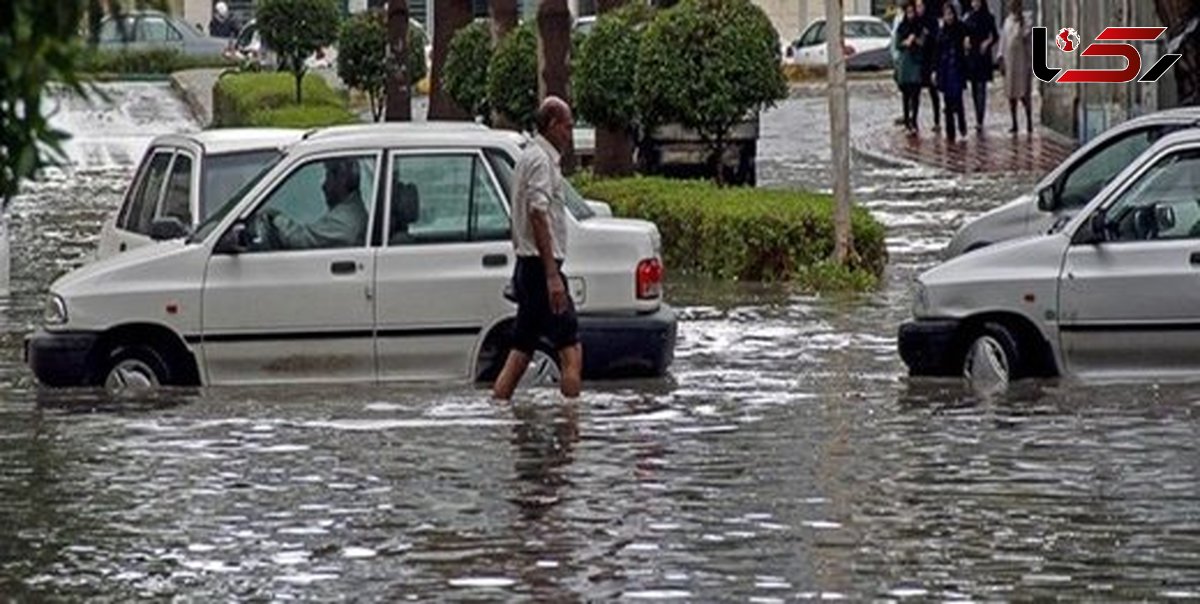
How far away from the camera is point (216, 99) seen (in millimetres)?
53188

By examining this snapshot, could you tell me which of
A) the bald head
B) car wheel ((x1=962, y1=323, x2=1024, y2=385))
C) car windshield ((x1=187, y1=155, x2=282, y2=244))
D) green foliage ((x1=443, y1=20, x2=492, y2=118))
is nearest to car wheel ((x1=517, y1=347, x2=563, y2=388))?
the bald head

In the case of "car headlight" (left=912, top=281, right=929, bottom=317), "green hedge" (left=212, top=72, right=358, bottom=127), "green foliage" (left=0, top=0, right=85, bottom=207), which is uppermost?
"green foliage" (left=0, top=0, right=85, bottom=207)

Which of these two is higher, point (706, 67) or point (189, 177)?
point (189, 177)

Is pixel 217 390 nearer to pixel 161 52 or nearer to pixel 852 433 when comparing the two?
pixel 852 433

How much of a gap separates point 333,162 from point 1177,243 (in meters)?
4.49

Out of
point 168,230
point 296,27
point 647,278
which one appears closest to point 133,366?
point 168,230

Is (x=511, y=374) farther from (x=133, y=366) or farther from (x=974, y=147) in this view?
(x=974, y=147)

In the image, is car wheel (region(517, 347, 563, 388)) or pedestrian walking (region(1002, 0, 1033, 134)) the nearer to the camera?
car wheel (region(517, 347, 563, 388))

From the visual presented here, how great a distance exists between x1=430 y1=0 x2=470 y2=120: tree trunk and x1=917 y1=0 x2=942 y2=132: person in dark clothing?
7829mm

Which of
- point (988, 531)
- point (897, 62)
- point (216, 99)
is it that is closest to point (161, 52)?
point (216, 99)

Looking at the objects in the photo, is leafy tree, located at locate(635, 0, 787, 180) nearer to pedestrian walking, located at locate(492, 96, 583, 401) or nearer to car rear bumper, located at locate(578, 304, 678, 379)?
car rear bumper, located at locate(578, 304, 678, 379)

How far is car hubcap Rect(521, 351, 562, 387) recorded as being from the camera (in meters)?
17.6

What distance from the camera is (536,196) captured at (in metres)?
15.9

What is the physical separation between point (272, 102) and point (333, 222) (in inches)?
1219
